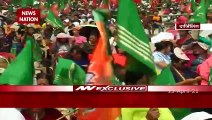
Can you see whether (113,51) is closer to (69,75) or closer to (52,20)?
(69,75)

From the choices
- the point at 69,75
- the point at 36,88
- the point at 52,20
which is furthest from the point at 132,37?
the point at 52,20

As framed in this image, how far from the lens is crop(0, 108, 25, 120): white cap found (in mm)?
2591

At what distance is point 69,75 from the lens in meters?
2.85

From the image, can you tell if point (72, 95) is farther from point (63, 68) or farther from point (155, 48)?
point (155, 48)

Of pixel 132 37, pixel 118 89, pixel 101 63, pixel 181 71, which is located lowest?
→ pixel 181 71

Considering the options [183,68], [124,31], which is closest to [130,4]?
[124,31]

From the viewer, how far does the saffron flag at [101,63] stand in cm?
264

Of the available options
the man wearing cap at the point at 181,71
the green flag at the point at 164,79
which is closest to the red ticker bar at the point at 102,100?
the green flag at the point at 164,79

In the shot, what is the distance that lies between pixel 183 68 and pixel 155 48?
28 centimetres

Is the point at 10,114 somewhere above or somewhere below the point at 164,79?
below

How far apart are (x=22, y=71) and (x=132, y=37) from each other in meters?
0.59

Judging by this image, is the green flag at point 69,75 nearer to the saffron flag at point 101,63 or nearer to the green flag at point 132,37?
the saffron flag at point 101,63

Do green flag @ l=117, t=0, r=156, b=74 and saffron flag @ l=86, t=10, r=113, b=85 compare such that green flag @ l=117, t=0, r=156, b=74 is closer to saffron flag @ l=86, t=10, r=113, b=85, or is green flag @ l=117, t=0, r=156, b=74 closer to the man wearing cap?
saffron flag @ l=86, t=10, r=113, b=85

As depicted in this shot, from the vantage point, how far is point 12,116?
2588mm
